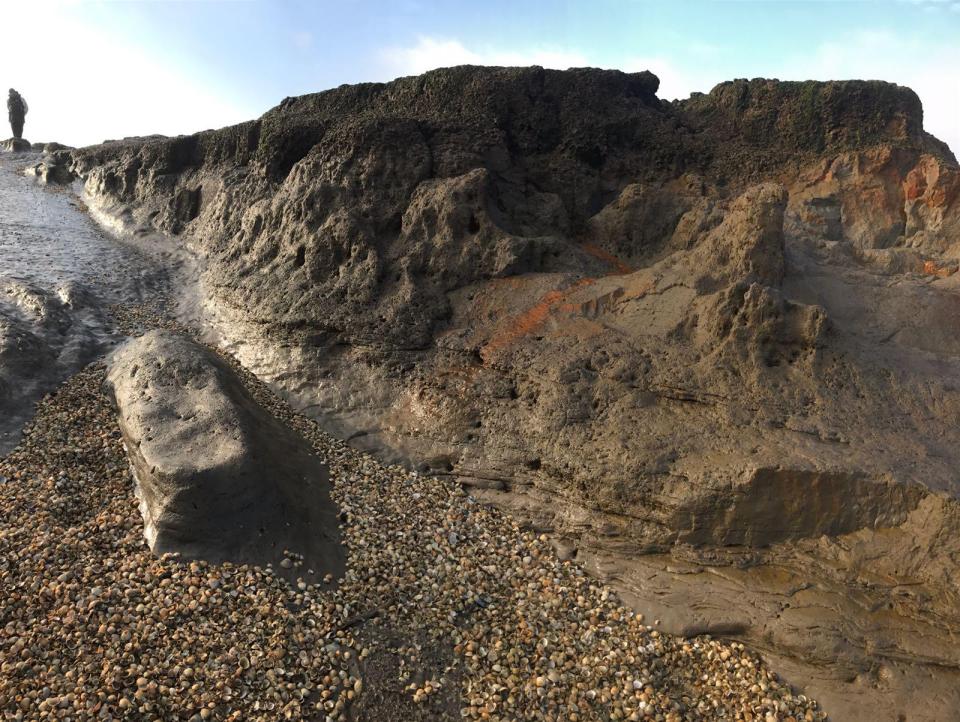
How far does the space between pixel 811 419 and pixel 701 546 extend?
6.25 ft

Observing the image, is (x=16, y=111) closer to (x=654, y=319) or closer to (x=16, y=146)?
(x=16, y=146)

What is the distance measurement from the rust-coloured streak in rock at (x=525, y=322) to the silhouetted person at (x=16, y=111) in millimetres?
27863

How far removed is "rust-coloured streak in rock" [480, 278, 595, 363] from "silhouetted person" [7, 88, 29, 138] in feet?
91.4

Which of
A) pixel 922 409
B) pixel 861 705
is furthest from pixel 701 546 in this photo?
pixel 922 409

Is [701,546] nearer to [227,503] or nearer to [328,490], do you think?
[328,490]

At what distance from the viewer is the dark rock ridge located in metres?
6.21

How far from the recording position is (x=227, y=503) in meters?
6.53

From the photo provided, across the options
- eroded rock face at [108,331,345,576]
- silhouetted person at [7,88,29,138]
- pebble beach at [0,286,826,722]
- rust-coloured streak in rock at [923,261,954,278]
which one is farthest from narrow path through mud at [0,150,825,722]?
silhouetted person at [7,88,29,138]

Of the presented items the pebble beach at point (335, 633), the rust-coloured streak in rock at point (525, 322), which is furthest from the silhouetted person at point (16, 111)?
the rust-coloured streak in rock at point (525, 322)

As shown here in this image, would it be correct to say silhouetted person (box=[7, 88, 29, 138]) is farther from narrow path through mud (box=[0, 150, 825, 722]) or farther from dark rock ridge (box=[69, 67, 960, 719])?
narrow path through mud (box=[0, 150, 825, 722])

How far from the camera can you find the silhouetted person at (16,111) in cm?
2647

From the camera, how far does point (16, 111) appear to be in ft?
87.2

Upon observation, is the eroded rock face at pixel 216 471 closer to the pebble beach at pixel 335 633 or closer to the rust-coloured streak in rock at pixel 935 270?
the pebble beach at pixel 335 633

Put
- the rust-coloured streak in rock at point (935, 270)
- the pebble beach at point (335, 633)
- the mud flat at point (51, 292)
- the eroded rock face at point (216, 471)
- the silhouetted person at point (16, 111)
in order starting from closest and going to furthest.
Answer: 1. the pebble beach at point (335, 633)
2. the eroded rock face at point (216, 471)
3. the mud flat at point (51, 292)
4. the rust-coloured streak in rock at point (935, 270)
5. the silhouetted person at point (16, 111)
